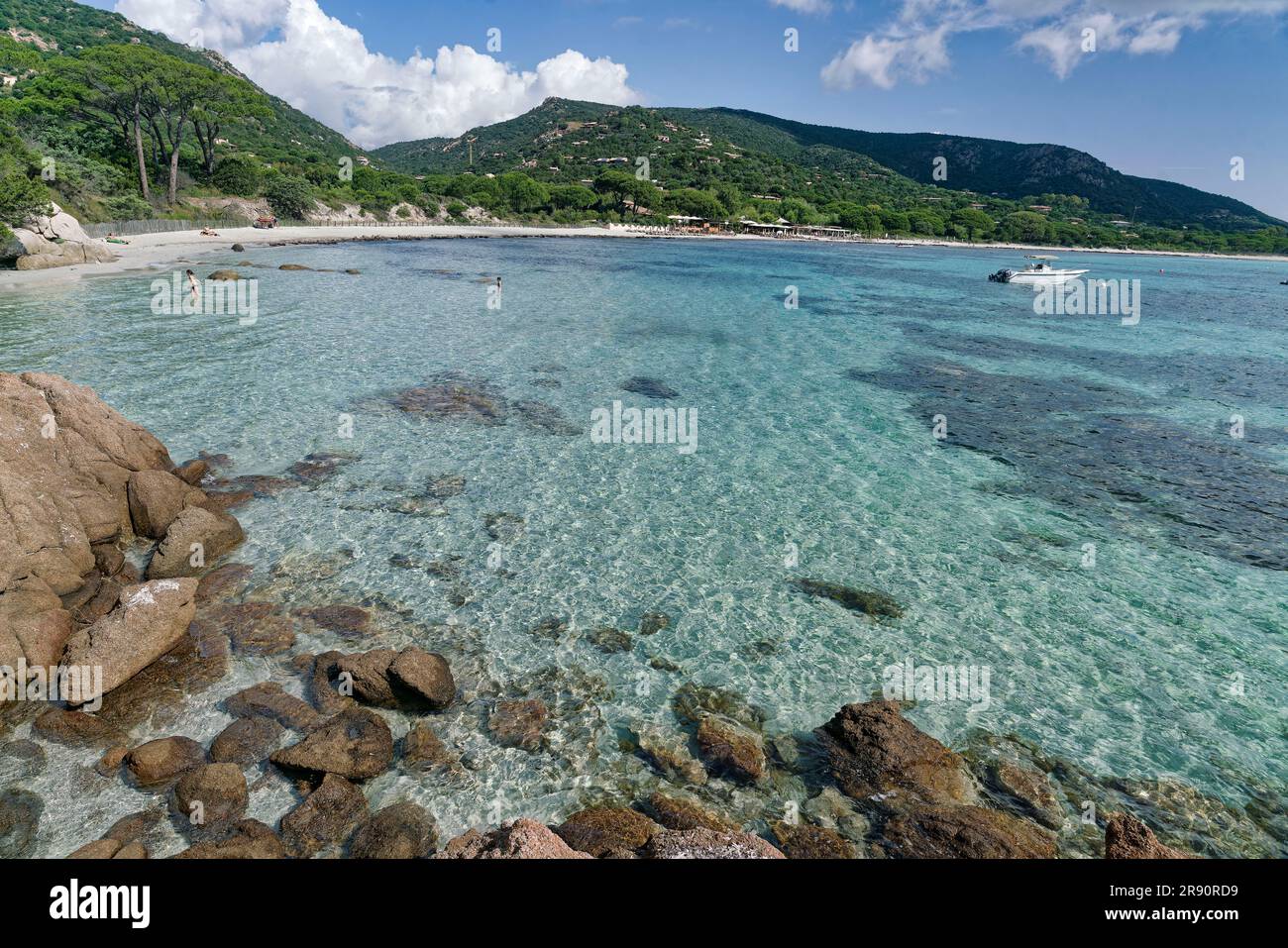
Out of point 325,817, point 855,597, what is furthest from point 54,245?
point 855,597

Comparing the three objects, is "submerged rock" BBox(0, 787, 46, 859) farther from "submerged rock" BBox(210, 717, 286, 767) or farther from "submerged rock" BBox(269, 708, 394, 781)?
"submerged rock" BBox(269, 708, 394, 781)

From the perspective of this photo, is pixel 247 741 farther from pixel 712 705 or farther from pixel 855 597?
pixel 855 597

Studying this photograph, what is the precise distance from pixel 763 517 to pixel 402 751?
29.7ft

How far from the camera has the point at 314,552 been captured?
11.9 metres

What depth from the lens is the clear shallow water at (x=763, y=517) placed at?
29.6 ft

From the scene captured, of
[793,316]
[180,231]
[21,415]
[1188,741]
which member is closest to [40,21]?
[180,231]

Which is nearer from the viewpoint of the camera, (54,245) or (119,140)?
(54,245)

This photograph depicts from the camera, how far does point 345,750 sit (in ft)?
24.8

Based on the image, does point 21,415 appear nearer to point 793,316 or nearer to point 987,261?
point 793,316

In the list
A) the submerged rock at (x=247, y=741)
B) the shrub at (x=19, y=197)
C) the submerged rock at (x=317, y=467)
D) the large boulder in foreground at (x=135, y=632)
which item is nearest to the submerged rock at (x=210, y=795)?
the submerged rock at (x=247, y=741)

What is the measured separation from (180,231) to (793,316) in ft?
188

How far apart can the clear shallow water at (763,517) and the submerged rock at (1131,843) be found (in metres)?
1.76
